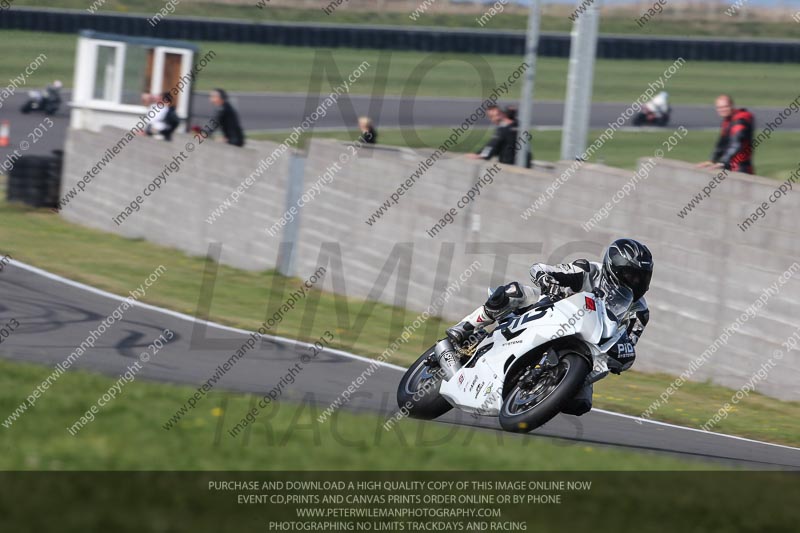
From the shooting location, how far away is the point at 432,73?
4381 centimetres

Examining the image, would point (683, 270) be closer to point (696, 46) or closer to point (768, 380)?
point (768, 380)

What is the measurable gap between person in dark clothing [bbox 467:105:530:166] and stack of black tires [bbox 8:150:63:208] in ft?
29.1

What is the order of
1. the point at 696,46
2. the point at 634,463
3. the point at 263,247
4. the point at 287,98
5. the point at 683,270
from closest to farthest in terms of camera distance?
the point at 634,463 → the point at 683,270 → the point at 263,247 → the point at 287,98 → the point at 696,46

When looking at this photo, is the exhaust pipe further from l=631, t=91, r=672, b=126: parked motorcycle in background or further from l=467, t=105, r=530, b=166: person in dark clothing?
l=631, t=91, r=672, b=126: parked motorcycle in background

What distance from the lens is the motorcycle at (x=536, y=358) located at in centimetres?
847

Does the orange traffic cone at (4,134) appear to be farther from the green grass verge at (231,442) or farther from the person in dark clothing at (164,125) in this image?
the green grass verge at (231,442)

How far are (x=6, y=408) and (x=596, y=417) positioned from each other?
17.8 ft

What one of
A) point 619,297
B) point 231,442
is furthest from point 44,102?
point 231,442

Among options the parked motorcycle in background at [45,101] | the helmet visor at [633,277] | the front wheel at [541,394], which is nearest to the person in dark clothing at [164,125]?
the parked motorcycle in background at [45,101]

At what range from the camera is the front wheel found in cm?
830

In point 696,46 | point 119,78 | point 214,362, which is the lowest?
point 214,362

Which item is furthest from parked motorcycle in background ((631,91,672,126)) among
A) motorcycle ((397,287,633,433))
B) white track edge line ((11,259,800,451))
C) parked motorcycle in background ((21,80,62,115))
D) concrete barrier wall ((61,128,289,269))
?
motorcycle ((397,287,633,433))

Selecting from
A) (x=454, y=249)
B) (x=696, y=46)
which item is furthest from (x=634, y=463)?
(x=696, y=46)

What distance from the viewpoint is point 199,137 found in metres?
20.3
